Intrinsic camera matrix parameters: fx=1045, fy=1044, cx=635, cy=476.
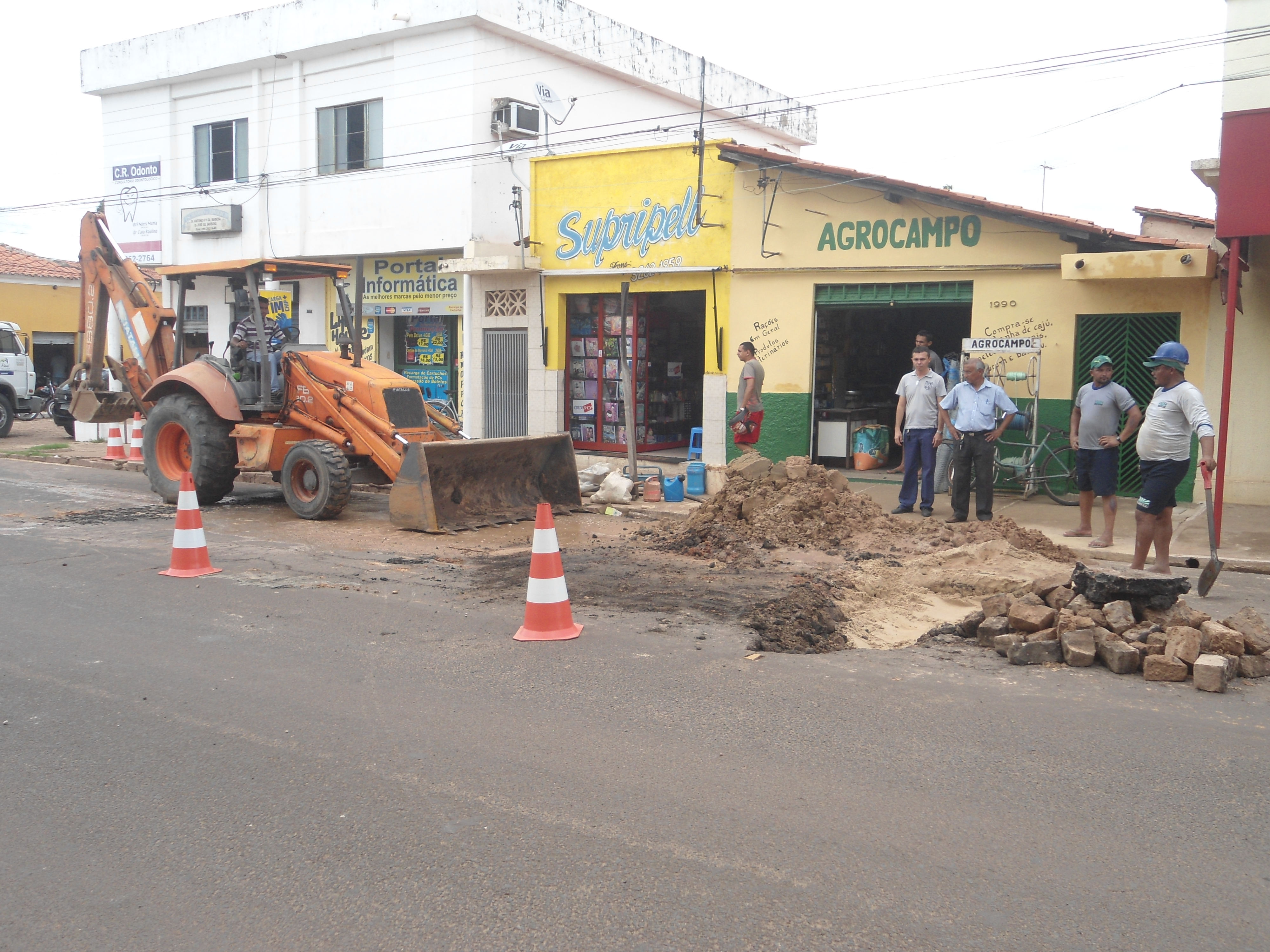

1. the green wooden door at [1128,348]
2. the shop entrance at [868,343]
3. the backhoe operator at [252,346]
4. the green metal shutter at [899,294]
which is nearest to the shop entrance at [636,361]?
the shop entrance at [868,343]

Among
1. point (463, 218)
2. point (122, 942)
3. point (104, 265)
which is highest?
point (463, 218)

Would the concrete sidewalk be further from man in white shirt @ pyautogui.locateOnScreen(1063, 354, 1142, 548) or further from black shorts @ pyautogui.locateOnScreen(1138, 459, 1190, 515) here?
black shorts @ pyautogui.locateOnScreen(1138, 459, 1190, 515)

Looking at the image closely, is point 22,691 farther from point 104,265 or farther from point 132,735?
point 104,265

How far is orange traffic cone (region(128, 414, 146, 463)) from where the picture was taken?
17688 millimetres

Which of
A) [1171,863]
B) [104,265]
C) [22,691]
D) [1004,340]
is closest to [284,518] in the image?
[104,265]

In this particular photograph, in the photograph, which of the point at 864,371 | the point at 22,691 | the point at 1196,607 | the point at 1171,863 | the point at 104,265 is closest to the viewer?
the point at 1171,863

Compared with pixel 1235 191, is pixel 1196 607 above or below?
below

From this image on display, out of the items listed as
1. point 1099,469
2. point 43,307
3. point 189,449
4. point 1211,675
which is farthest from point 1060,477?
point 43,307

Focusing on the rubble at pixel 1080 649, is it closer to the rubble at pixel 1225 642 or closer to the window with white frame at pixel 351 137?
the rubble at pixel 1225 642

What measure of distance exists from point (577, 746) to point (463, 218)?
15926 millimetres

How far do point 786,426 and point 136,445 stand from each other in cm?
1097

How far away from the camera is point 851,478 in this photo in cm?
1565

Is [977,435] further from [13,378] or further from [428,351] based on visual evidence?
[13,378]

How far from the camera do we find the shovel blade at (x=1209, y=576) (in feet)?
26.5
